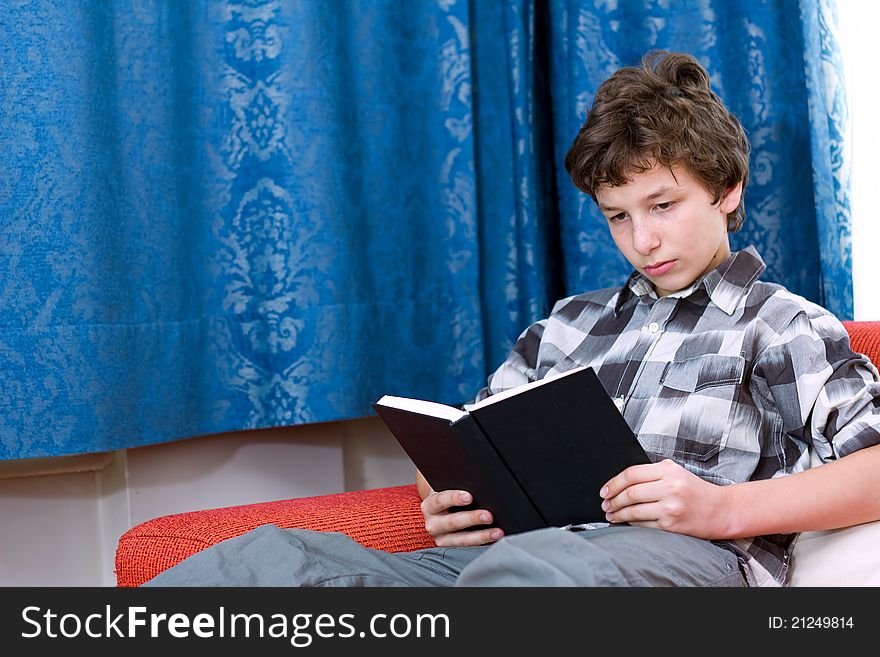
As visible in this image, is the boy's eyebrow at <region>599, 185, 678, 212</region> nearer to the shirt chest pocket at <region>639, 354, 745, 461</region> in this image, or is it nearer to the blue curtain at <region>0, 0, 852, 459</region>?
the shirt chest pocket at <region>639, 354, 745, 461</region>

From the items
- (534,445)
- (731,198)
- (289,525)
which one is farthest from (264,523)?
(731,198)

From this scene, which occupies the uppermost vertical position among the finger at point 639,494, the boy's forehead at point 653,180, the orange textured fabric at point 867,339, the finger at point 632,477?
the boy's forehead at point 653,180

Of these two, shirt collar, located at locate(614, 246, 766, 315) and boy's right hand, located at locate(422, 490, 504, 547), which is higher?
shirt collar, located at locate(614, 246, 766, 315)

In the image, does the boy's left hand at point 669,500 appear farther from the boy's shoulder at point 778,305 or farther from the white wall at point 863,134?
the white wall at point 863,134

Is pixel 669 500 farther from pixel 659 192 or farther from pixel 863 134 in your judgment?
pixel 863 134

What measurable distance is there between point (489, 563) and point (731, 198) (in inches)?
25.1

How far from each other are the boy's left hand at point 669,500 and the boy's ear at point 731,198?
40 centimetres

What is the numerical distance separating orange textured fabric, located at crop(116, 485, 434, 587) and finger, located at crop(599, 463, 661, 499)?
12.0 inches

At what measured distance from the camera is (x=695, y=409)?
3.28 feet

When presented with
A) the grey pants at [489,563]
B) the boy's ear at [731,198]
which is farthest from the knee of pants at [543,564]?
the boy's ear at [731,198]

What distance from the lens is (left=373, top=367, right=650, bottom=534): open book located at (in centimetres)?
82

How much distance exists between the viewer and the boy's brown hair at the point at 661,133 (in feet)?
3.56

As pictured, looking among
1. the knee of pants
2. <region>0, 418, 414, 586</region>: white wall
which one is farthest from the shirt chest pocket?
<region>0, 418, 414, 586</region>: white wall
